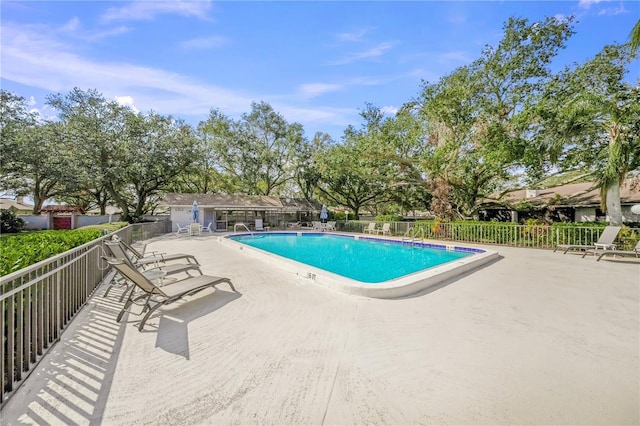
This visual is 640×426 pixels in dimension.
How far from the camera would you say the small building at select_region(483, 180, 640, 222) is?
18.1m

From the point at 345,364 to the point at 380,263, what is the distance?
8.13 meters

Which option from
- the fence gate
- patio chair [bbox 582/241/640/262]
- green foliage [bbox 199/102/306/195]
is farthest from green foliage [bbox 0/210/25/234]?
patio chair [bbox 582/241/640/262]

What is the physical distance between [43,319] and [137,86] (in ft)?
37.5

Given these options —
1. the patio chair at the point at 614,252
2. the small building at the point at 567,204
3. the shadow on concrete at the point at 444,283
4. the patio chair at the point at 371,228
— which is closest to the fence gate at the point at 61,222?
the patio chair at the point at 371,228

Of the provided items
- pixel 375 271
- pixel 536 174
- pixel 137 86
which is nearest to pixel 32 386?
Answer: pixel 375 271

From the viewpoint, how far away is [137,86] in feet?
38.2

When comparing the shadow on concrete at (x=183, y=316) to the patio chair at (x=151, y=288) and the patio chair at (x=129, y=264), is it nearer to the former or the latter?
the patio chair at (x=151, y=288)

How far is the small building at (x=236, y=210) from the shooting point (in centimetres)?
2500

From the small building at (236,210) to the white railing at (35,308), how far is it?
20981 millimetres

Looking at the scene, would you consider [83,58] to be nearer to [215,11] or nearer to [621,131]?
[215,11]

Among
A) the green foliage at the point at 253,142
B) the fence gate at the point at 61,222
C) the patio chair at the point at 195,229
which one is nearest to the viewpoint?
the patio chair at the point at 195,229

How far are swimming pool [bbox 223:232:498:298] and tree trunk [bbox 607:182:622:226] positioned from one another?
6.67 metres

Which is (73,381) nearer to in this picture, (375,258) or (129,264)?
(129,264)

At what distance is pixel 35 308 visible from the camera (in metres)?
2.92
